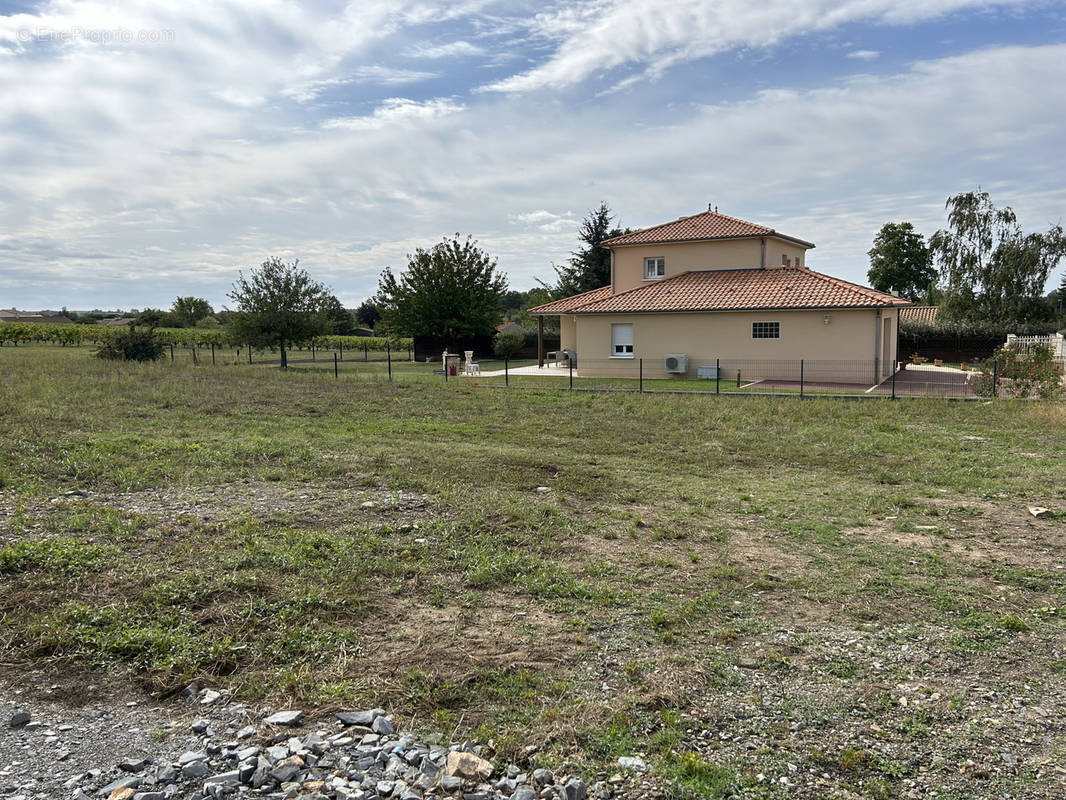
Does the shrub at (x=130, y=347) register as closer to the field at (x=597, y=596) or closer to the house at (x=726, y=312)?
the house at (x=726, y=312)

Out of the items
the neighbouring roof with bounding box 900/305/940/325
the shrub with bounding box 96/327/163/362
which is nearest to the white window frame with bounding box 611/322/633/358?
the shrub with bounding box 96/327/163/362

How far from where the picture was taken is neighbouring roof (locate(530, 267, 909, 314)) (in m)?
26.2

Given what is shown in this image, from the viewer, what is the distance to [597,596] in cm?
576

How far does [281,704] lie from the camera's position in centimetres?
423

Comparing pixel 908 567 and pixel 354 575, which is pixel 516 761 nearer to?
pixel 354 575

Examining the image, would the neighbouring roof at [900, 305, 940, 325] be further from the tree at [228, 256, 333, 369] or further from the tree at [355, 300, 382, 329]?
the tree at [355, 300, 382, 329]

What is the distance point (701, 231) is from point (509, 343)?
14.8 meters

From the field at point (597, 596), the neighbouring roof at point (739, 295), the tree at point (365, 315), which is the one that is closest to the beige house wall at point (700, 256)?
the neighbouring roof at point (739, 295)

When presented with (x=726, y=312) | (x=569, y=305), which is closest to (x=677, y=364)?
(x=726, y=312)

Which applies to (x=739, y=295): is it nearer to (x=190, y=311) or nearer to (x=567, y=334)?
(x=567, y=334)

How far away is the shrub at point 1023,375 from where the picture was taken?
754 inches

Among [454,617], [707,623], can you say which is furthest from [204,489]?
[707,623]

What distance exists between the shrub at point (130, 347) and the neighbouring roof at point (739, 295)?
18173 mm

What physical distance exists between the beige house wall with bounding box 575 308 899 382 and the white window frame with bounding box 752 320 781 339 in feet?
0.42
